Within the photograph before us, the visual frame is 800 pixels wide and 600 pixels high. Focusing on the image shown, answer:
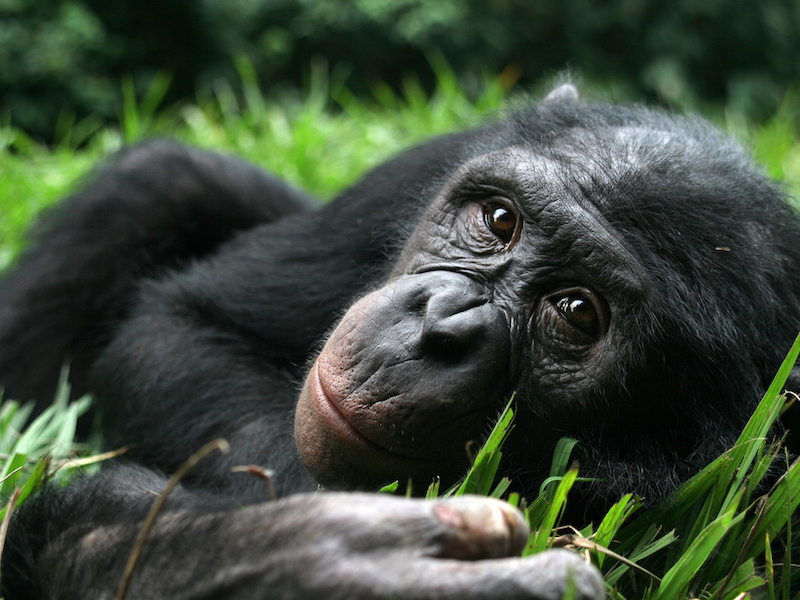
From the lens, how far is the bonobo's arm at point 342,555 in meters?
1.42

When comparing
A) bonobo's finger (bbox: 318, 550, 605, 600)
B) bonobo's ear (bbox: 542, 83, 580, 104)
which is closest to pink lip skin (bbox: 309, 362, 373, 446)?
bonobo's finger (bbox: 318, 550, 605, 600)

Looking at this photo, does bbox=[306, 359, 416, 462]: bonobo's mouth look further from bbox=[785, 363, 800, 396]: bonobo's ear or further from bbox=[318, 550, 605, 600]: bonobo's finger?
bbox=[785, 363, 800, 396]: bonobo's ear

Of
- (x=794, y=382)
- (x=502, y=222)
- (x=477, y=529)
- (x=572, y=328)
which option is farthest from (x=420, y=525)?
(x=794, y=382)

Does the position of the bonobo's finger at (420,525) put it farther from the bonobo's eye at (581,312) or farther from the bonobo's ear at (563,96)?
the bonobo's ear at (563,96)

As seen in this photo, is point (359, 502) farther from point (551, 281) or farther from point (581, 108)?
point (581, 108)

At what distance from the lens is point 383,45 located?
1285 centimetres

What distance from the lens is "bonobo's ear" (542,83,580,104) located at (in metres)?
3.32

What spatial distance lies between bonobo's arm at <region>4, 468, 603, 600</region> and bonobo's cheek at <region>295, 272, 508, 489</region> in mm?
540

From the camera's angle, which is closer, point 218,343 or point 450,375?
point 450,375

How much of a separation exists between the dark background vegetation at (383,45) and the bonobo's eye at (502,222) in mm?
9804

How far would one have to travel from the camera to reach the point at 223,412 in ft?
10.0

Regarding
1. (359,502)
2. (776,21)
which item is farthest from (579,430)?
(776,21)

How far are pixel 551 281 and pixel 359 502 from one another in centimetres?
115

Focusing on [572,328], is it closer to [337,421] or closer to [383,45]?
[337,421]
